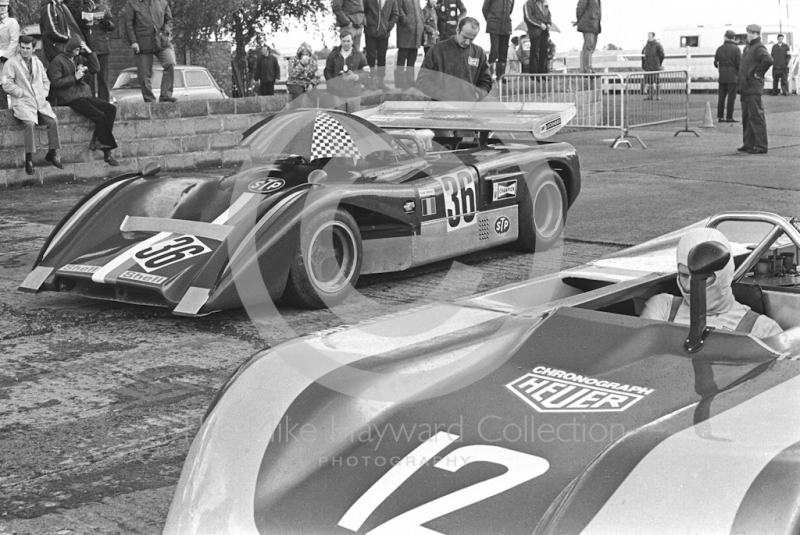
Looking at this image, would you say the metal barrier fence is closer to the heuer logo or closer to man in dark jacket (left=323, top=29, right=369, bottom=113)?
man in dark jacket (left=323, top=29, right=369, bottom=113)

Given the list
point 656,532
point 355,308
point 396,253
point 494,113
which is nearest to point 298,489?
point 656,532

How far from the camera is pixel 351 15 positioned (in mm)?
14930

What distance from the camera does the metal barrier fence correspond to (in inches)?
635

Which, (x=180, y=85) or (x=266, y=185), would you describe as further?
(x=180, y=85)

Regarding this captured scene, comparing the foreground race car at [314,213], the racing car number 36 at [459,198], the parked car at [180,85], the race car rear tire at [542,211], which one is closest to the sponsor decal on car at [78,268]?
the foreground race car at [314,213]

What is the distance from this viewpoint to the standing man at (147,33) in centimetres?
1338

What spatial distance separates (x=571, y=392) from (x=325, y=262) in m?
3.61

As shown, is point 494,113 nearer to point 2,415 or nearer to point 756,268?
point 756,268

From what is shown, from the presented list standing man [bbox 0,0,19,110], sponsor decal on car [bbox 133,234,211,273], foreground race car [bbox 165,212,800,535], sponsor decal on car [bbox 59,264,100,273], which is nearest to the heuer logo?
foreground race car [bbox 165,212,800,535]

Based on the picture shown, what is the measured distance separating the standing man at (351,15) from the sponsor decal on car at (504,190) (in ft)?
25.4

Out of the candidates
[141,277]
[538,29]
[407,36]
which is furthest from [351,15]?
[141,277]

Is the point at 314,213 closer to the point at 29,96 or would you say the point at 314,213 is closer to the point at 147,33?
the point at 29,96

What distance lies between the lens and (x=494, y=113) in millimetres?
8133

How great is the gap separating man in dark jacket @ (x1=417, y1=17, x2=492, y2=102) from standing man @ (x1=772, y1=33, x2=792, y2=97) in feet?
60.2
